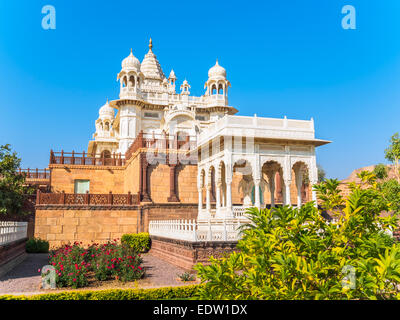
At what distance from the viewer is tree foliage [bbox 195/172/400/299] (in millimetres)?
3752

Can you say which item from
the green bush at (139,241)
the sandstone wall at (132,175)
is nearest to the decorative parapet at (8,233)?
the green bush at (139,241)

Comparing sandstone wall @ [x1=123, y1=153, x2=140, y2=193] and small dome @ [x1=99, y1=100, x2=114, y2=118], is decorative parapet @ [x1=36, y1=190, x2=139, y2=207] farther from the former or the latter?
small dome @ [x1=99, y1=100, x2=114, y2=118]

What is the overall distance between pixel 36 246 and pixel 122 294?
13253mm

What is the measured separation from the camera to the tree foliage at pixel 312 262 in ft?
12.3

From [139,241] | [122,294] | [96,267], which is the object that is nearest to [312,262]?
[122,294]

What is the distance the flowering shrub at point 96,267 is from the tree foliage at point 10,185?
1272cm

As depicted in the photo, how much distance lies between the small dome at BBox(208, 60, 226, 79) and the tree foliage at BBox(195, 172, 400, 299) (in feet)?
134

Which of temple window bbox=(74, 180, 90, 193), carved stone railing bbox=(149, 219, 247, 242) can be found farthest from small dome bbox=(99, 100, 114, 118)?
carved stone railing bbox=(149, 219, 247, 242)

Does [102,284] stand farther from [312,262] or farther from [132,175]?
[132,175]

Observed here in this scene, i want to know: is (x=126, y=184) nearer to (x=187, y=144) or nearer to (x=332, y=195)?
(x=187, y=144)

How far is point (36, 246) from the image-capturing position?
1975 centimetres
